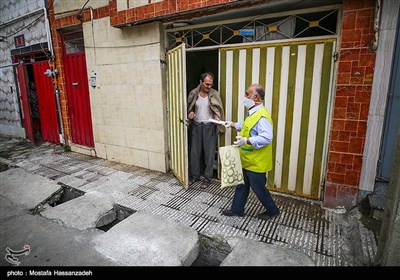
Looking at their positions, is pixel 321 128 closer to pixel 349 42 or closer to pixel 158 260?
pixel 349 42

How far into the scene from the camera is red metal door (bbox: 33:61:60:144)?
6.95 metres

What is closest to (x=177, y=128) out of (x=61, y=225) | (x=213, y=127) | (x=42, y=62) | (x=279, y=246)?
(x=213, y=127)

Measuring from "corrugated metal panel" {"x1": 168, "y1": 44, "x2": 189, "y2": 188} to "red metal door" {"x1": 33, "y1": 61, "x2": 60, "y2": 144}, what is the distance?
165 inches

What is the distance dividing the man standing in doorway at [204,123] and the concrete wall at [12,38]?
502 cm

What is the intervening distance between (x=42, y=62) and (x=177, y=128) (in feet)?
16.8

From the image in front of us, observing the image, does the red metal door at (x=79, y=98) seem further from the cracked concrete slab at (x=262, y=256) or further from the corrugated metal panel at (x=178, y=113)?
the cracked concrete slab at (x=262, y=256)

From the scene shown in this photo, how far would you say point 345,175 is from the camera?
3.39 metres

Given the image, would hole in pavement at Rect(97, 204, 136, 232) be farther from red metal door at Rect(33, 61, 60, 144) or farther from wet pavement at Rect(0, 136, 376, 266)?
red metal door at Rect(33, 61, 60, 144)

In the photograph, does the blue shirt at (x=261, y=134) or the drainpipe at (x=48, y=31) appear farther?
the drainpipe at (x=48, y=31)

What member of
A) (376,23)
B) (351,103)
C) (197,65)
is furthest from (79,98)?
(376,23)

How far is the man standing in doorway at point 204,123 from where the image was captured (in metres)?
4.23

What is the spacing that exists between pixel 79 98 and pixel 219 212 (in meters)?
4.95

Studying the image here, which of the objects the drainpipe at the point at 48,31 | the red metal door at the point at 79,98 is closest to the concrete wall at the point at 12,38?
the drainpipe at the point at 48,31
